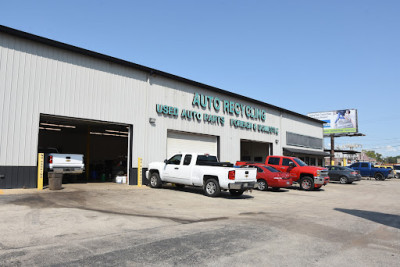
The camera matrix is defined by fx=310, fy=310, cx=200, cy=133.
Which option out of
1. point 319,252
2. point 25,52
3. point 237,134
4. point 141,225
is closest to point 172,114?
point 237,134

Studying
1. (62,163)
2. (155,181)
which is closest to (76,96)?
(62,163)

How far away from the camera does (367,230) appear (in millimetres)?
7656

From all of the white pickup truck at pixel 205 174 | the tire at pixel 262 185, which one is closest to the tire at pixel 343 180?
the tire at pixel 262 185

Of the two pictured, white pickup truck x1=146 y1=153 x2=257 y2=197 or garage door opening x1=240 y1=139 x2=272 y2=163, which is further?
garage door opening x1=240 y1=139 x2=272 y2=163

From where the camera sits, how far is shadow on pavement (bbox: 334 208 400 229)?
872 centimetres

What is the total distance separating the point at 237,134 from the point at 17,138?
642 inches

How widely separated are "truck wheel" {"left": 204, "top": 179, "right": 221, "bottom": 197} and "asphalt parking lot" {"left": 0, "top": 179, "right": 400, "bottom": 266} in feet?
8.51

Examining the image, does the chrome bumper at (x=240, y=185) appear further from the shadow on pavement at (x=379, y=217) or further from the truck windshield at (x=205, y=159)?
the shadow on pavement at (x=379, y=217)

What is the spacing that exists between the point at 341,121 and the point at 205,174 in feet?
158

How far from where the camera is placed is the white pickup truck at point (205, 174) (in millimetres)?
13242

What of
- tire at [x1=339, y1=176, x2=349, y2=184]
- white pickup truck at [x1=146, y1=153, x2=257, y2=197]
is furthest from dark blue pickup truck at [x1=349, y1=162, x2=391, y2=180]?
white pickup truck at [x1=146, y1=153, x2=257, y2=197]

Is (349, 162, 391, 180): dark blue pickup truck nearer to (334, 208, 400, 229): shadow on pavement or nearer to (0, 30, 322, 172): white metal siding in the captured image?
(0, 30, 322, 172): white metal siding

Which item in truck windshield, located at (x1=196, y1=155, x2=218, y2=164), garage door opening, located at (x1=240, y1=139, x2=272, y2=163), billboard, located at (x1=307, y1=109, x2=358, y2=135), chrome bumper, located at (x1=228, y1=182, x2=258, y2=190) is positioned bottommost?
chrome bumper, located at (x1=228, y1=182, x2=258, y2=190)

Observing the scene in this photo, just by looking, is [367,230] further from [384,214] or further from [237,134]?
[237,134]
